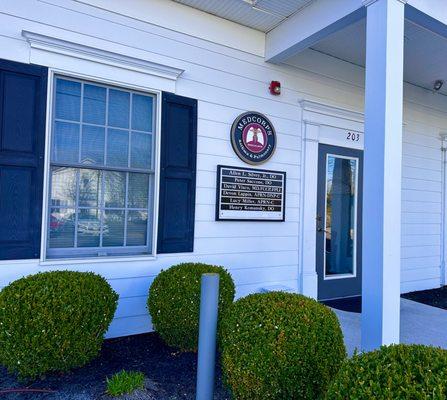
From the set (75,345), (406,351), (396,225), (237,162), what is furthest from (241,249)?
(406,351)

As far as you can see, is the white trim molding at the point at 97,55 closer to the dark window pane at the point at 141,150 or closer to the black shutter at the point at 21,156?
the black shutter at the point at 21,156

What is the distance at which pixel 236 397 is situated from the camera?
221 cm

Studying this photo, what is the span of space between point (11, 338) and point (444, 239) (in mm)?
6969

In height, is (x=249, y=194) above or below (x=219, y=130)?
below

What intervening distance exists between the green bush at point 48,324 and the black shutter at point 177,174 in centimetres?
119

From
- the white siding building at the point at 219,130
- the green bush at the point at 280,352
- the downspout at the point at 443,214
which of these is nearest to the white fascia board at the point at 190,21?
the white siding building at the point at 219,130

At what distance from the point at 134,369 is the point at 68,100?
250 centimetres

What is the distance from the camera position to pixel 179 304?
3180mm

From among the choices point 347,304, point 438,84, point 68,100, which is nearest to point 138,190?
point 68,100

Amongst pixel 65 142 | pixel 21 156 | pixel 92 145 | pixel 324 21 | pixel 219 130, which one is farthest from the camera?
pixel 219 130

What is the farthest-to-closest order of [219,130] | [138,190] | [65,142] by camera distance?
[219,130], [138,190], [65,142]

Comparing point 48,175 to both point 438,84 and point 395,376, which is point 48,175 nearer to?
point 395,376

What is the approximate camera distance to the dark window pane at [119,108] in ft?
12.1

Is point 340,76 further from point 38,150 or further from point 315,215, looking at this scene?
point 38,150
